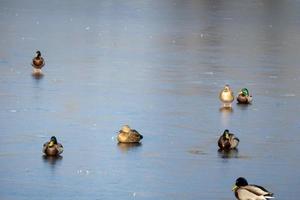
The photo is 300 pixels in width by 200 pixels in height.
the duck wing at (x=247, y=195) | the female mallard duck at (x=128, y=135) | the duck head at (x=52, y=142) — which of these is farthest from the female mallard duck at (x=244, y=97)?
the duck wing at (x=247, y=195)

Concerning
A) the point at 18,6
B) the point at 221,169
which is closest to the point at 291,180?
the point at 221,169

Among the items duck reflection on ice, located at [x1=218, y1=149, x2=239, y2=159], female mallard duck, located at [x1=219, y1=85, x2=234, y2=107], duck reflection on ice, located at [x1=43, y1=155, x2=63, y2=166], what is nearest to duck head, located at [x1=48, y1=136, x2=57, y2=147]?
duck reflection on ice, located at [x1=43, y1=155, x2=63, y2=166]

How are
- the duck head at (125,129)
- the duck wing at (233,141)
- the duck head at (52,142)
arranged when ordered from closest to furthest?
1. the duck head at (52,142)
2. the duck wing at (233,141)
3. the duck head at (125,129)

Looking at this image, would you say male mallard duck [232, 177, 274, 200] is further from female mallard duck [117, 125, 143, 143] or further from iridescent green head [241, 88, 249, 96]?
iridescent green head [241, 88, 249, 96]

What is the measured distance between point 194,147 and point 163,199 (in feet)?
12.4

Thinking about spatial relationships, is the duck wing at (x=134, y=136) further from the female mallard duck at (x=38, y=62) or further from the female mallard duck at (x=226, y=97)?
the female mallard duck at (x=38, y=62)

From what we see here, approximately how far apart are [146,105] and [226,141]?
4.60 meters

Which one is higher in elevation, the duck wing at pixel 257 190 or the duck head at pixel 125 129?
the duck head at pixel 125 129

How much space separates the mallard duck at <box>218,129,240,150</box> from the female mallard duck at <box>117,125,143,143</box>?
1.44m

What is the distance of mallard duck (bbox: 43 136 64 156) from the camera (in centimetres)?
1897

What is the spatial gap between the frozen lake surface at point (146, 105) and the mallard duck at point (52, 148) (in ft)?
0.48

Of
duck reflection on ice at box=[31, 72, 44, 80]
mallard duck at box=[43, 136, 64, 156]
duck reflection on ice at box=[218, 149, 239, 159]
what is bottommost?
mallard duck at box=[43, 136, 64, 156]

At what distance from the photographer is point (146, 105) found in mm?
24234

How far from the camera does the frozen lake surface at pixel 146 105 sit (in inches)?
690
